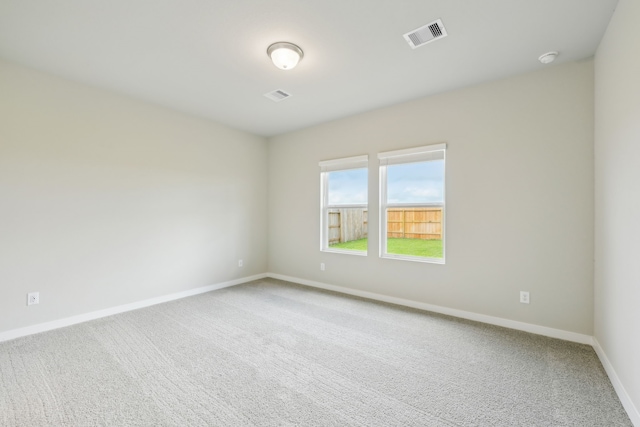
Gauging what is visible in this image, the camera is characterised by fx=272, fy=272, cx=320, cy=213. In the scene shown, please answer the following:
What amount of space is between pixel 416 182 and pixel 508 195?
105 cm

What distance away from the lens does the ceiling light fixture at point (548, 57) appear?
2496 mm

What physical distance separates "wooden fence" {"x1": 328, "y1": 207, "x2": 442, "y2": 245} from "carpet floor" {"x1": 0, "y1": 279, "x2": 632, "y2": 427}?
3.63 feet

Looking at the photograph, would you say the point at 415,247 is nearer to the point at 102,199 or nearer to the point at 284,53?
the point at 284,53

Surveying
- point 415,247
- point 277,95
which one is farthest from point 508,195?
point 277,95

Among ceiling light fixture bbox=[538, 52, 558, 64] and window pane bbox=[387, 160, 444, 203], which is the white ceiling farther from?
window pane bbox=[387, 160, 444, 203]

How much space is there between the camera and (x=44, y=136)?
112 inches

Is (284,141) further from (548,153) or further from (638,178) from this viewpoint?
(638,178)

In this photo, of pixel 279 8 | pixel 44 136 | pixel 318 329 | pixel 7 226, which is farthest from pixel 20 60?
pixel 318 329

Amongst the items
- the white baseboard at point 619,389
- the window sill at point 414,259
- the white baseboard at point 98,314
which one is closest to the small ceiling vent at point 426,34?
the window sill at point 414,259

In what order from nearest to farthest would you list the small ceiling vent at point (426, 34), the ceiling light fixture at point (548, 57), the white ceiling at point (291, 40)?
the white ceiling at point (291, 40)
the small ceiling vent at point (426, 34)
the ceiling light fixture at point (548, 57)

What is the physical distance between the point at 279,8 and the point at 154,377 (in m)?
2.90

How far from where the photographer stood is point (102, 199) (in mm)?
3248

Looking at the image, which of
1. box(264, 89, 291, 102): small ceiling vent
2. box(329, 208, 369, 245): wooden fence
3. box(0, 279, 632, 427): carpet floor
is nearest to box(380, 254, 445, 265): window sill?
box(329, 208, 369, 245): wooden fence

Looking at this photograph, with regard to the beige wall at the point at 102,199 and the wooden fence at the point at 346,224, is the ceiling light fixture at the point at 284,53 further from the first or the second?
the wooden fence at the point at 346,224
